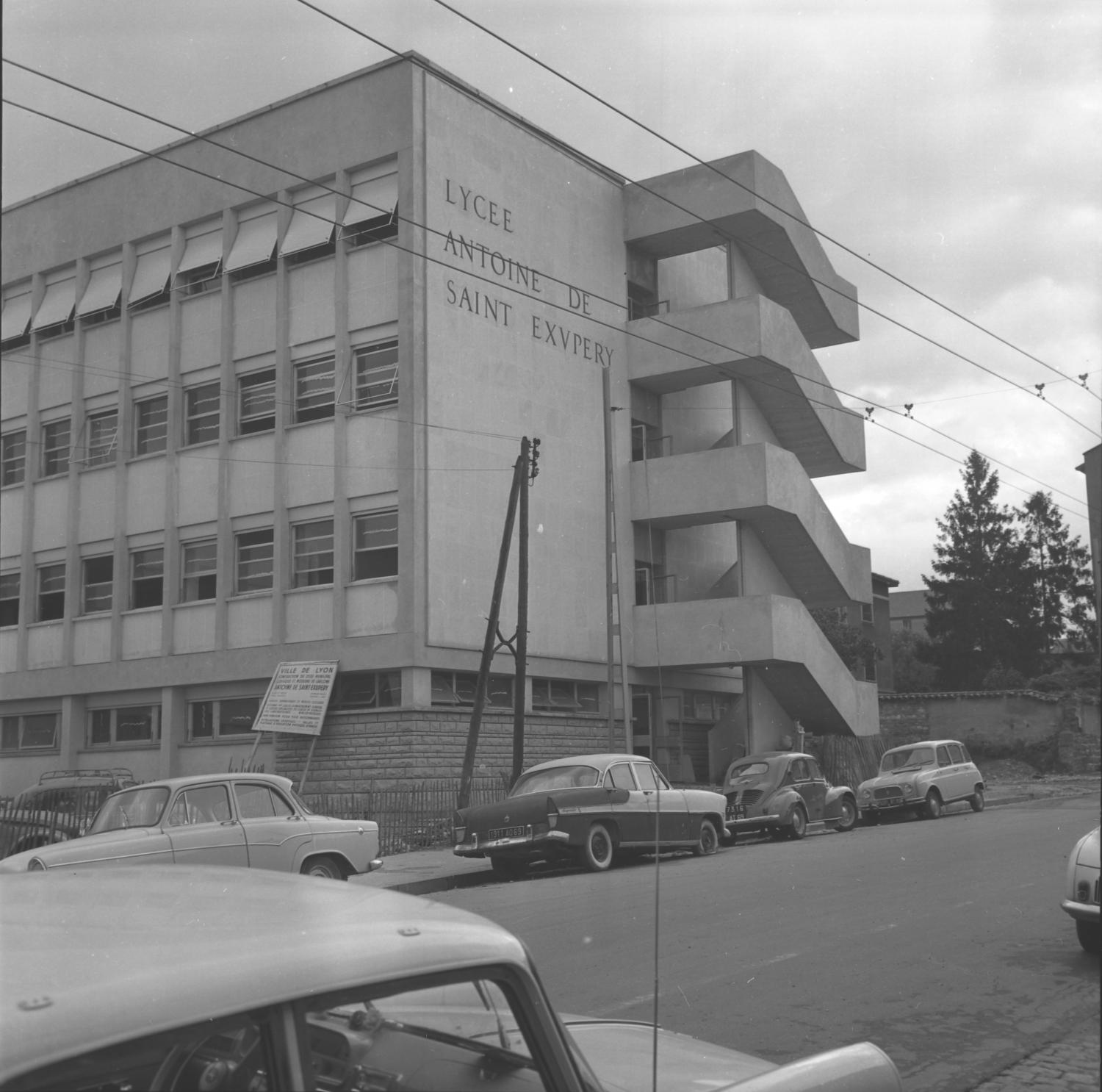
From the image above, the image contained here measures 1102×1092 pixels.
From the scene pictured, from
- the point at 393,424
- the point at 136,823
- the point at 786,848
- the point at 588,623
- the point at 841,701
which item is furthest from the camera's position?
the point at 841,701

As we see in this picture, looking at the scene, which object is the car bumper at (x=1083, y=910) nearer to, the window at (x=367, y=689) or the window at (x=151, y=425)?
the window at (x=367, y=689)

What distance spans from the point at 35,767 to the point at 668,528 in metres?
15.8

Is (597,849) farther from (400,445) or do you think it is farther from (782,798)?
(400,445)

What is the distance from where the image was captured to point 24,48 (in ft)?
18.8

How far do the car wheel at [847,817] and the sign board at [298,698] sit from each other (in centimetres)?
983

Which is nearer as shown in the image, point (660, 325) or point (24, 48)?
point (24, 48)

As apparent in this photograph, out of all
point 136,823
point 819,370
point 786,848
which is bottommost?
point 786,848

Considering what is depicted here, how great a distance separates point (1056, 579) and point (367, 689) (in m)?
22.6

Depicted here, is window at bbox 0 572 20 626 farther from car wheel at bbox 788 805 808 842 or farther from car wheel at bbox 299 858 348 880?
car wheel at bbox 299 858 348 880

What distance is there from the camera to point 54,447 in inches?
1230

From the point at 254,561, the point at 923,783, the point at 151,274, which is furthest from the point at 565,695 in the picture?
the point at 151,274

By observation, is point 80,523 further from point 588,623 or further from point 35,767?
point 588,623

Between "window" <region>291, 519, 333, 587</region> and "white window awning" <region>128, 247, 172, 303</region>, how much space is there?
696 cm

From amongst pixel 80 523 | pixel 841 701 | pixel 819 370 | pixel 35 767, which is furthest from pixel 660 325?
pixel 35 767
